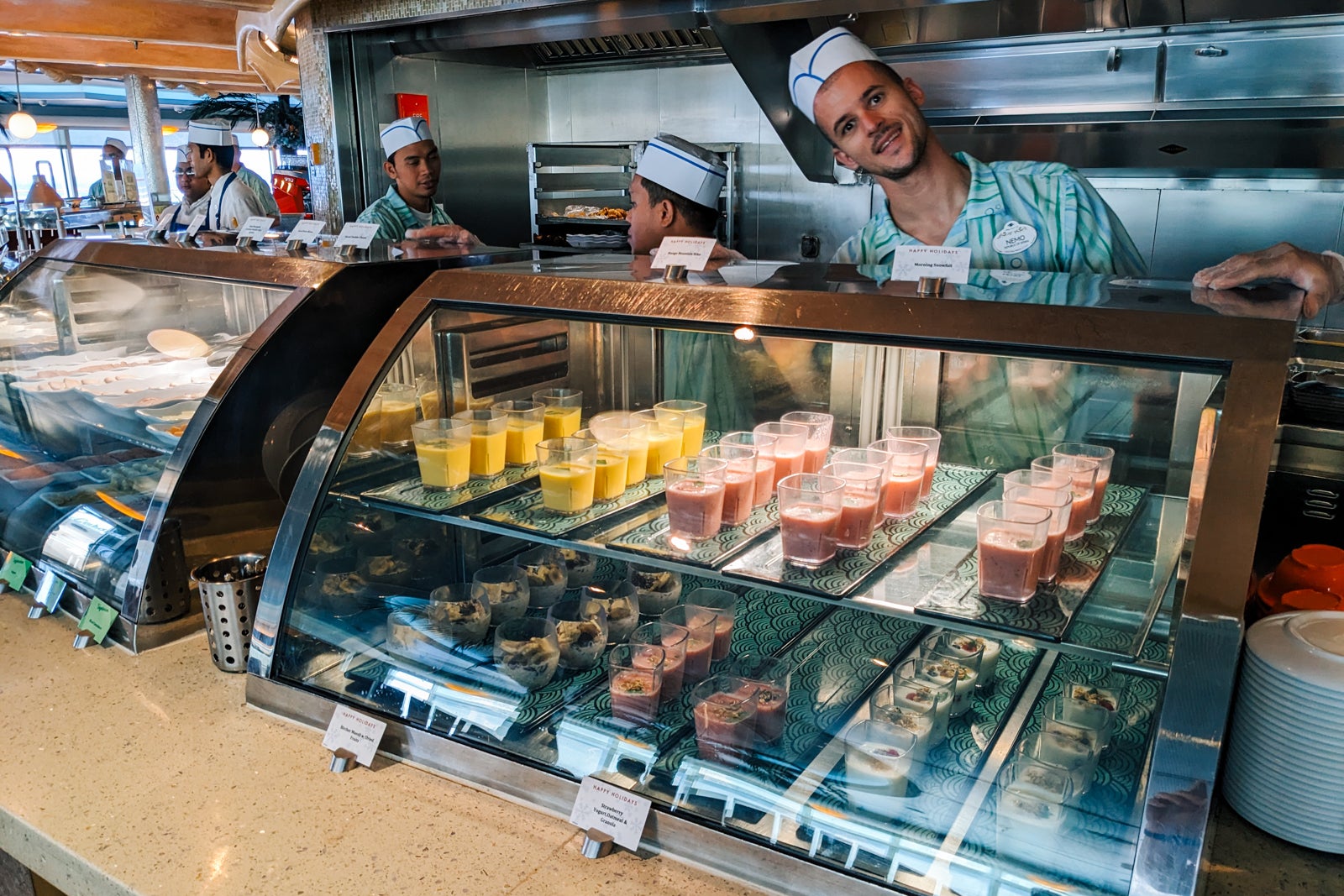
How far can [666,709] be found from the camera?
63.2 inches

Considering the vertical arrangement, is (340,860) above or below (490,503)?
below

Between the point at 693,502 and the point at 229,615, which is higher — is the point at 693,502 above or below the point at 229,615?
above

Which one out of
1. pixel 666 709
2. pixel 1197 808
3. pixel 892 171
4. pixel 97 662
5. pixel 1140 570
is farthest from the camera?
pixel 892 171

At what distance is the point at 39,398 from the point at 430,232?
1.27 meters

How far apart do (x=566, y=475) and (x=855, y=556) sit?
0.54m

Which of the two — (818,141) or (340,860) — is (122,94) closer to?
(818,141)

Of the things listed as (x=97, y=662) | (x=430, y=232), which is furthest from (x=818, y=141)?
(x=97, y=662)

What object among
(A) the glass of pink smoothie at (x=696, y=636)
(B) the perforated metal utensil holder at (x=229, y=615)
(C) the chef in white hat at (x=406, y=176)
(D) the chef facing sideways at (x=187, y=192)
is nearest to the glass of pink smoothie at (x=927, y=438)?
(A) the glass of pink smoothie at (x=696, y=636)

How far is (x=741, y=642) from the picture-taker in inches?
72.0

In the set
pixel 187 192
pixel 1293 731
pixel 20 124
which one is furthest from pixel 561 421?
pixel 20 124

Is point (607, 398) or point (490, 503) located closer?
point (490, 503)

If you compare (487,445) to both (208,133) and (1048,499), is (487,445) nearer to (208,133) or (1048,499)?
(1048,499)

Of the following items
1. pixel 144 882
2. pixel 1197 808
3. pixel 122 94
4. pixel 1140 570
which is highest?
pixel 122 94

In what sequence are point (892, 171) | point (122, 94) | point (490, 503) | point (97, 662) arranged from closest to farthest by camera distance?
point (490, 503)
point (97, 662)
point (892, 171)
point (122, 94)
